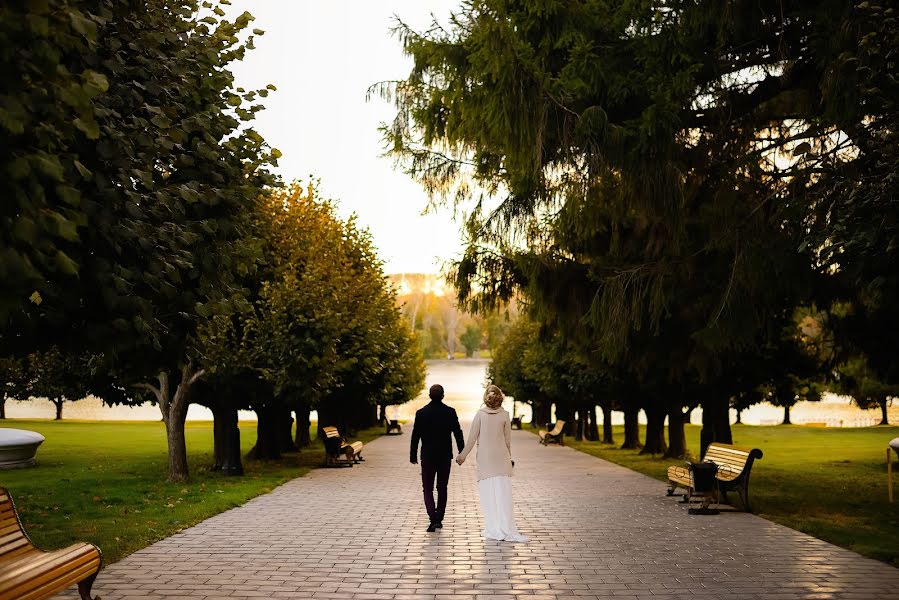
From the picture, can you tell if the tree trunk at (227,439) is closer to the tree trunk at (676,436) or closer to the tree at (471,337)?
the tree trunk at (676,436)

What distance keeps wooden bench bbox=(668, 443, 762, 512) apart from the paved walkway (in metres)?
0.56

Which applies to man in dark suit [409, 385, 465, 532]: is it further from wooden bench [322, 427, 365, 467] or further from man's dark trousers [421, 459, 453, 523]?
wooden bench [322, 427, 365, 467]

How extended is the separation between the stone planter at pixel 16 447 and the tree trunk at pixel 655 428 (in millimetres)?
20053

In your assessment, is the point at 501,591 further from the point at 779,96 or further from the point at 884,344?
the point at 884,344

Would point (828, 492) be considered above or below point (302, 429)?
below

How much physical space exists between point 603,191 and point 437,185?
3.89m

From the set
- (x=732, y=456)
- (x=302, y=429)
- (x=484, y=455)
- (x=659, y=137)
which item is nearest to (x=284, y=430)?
(x=302, y=429)

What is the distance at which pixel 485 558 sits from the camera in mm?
9977

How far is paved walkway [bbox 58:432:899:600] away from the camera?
827 centimetres

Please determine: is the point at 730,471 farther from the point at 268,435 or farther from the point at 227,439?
the point at 268,435

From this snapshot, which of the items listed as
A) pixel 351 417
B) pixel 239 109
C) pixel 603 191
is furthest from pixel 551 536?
pixel 351 417

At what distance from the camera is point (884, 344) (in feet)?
50.6

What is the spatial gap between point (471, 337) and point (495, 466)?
449ft

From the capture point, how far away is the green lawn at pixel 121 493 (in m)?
12.4
